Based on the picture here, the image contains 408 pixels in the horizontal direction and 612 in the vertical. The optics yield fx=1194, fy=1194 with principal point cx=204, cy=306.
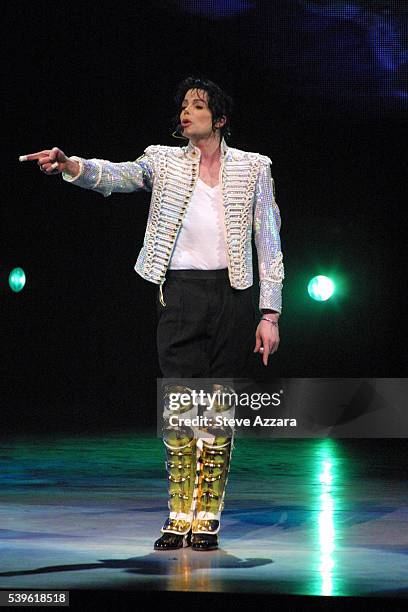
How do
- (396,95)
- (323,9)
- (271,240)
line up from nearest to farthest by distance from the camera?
1. (271,240)
2. (323,9)
3. (396,95)

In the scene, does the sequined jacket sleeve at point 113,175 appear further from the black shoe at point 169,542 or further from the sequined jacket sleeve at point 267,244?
the black shoe at point 169,542

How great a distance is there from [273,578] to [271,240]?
1201 mm

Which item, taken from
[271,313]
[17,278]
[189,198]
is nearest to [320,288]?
[17,278]

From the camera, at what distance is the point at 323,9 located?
689 cm

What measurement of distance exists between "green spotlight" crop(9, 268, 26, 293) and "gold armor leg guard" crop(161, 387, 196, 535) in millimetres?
6871

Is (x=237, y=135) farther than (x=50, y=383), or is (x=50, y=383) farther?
(x=50, y=383)

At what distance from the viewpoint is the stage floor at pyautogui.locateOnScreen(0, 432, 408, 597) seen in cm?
312

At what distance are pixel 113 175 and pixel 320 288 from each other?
605 cm

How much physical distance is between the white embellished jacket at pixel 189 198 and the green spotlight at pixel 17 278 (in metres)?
6.62

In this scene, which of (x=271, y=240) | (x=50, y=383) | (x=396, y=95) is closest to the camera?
(x=271, y=240)

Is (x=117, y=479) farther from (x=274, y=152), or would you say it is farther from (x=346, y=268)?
(x=346, y=268)

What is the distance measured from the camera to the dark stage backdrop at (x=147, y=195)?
720 cm

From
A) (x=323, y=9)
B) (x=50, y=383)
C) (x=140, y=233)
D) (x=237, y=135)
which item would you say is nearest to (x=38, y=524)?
(x=323, y=9)

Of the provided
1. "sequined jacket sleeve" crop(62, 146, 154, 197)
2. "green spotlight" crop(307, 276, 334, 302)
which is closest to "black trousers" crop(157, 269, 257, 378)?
"sequined jacket sleeve" crop(62, 146, 154, 197)
